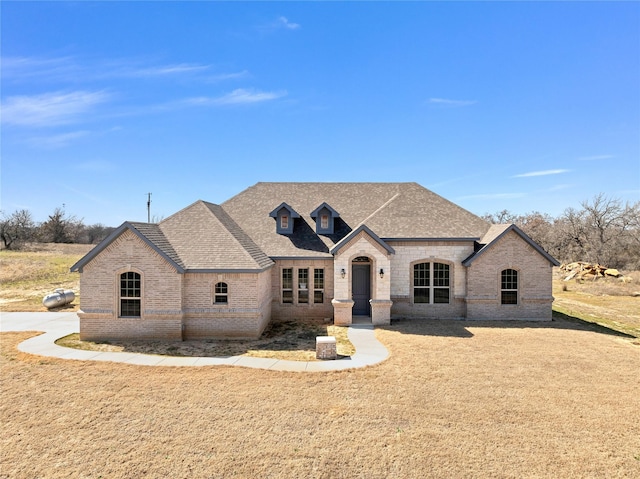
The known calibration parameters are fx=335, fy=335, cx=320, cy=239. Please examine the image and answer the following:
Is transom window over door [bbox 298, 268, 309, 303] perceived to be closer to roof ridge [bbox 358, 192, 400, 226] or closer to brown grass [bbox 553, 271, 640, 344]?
roof ridge [bbox 358, 192, 400, 226]

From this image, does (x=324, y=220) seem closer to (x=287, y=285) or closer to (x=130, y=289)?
(x=287, y=285)

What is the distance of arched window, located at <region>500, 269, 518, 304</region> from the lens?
1931cm

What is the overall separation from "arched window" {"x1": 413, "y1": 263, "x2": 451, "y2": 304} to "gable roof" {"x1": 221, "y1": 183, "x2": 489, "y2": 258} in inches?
73.6

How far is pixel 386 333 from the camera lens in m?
16.4

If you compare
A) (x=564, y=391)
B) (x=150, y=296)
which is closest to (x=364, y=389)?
(x=564, y=391)

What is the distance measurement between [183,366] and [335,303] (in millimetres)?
8479

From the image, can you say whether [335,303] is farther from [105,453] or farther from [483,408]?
[105,453]

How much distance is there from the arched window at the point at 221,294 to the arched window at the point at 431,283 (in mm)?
10688

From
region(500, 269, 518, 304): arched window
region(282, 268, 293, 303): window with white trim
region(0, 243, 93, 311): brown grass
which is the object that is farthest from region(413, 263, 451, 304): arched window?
region(0, 243, 93, 311): brown grass

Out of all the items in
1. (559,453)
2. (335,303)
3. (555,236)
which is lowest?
(559,453)

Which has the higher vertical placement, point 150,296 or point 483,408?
point 150,296

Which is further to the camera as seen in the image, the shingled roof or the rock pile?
the rock pile

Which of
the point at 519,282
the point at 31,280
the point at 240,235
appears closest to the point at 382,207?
the point at 519,282

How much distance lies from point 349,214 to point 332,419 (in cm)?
1572
